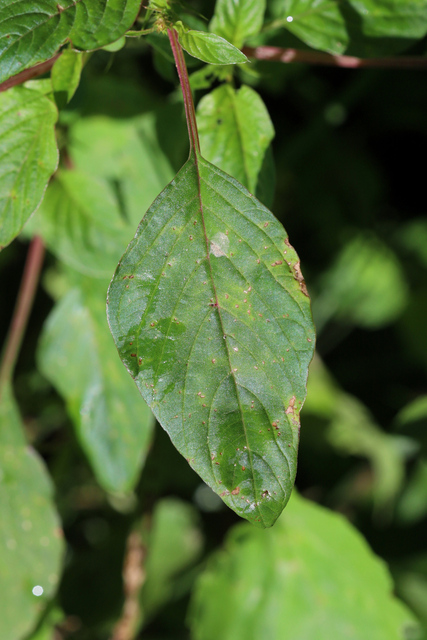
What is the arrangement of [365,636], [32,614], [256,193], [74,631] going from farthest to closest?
[74,631] → [365,636] → [32,614] → [256,193]

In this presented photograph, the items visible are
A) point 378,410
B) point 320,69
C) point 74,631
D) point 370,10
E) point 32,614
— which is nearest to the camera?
point 370,10

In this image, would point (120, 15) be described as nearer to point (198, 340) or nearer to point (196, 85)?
point (196, 85)

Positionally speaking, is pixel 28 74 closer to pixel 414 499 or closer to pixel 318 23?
pixel 318 23

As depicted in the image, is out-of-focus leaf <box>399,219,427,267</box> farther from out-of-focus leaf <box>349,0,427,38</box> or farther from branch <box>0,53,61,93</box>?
branch <box>0,53,61,93</box>

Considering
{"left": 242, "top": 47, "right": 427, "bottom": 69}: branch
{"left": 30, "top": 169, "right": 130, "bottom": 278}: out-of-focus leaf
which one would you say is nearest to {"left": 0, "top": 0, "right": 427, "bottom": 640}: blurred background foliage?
{"left": 30, "top": 169, "right": 130, "bottom": 278}: out-of-focus leaf

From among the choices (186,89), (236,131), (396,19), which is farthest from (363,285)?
(186,89)

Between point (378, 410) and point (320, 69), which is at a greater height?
point (320, 69)

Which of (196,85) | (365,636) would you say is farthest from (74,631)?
(196,85)
